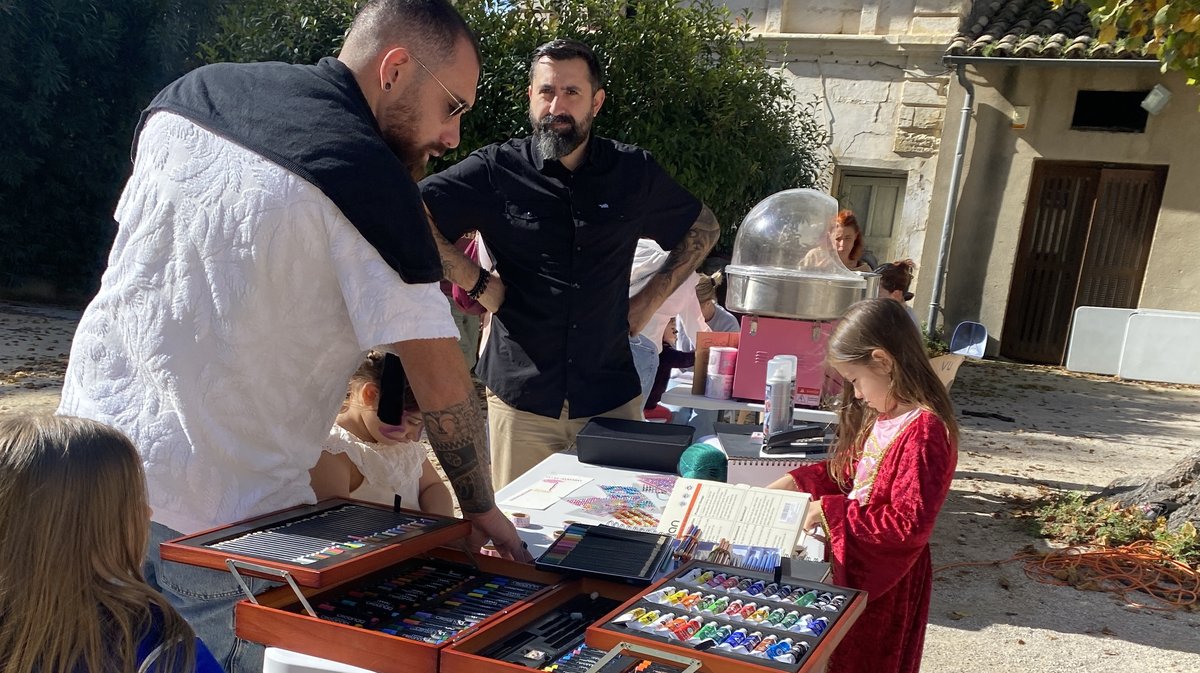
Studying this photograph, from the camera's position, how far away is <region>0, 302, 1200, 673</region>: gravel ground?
383 centimetres

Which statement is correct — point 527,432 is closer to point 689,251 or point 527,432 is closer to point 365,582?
point 689,251

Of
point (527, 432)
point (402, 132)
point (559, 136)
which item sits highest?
point (559, 136)

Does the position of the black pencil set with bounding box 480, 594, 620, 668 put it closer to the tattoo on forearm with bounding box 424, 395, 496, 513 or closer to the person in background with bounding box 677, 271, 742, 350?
the tattoo on forearm with bounding box 424, 395, 496, 513

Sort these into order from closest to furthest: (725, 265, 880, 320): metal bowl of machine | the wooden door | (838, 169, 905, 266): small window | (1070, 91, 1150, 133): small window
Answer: (725, 265, 880, 320): metal bowl of machine → (1070, 91, 1150, 133): small window → the wooden door → (838, 169, 905, 266): small window

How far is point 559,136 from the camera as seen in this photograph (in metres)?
3.04

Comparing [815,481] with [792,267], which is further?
[792,267]

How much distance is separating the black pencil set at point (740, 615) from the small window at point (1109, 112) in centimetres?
1190

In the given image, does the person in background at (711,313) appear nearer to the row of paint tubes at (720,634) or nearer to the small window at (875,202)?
the row of paint tubes at (720,634)

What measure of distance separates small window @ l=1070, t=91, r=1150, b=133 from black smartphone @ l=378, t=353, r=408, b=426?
11832mm

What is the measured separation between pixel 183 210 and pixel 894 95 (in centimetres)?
1204

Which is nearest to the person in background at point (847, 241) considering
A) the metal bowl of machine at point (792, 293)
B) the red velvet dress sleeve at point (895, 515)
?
the metal bowl of machine at point (792, 293)

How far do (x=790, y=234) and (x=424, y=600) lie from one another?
3.76 m

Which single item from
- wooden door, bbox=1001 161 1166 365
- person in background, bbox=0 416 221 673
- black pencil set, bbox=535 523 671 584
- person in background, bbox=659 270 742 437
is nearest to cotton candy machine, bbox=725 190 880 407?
person in background, bbox=659 270 742 437

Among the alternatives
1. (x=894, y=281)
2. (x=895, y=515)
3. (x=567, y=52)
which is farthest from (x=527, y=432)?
(x=894, y=281)
